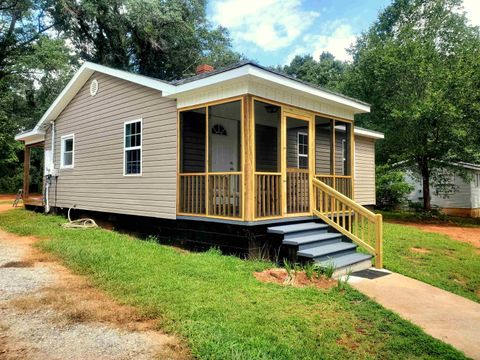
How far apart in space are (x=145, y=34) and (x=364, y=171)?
1855 centimetres

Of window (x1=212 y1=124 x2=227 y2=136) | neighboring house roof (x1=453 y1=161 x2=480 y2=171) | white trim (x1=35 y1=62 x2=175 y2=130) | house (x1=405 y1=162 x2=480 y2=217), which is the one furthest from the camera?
house (x1=405 y1=162 x2=480 y2=217)

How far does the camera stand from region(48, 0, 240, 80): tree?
77.3 feet

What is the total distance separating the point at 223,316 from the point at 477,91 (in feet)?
50.2

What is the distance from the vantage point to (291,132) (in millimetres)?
10961

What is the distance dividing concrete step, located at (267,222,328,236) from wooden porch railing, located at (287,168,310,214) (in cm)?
42

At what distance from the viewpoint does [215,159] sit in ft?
31.3

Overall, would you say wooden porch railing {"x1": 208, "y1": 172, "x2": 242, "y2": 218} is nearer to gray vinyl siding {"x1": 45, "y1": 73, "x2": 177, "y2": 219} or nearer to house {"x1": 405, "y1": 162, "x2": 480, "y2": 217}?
gray vinyl siding {"x1": 45, "y1": 73, "x2": 177, "y2": 219}

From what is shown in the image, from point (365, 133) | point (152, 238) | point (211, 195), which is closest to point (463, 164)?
point (365, 133)

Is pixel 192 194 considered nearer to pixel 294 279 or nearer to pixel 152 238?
pixel 152 238

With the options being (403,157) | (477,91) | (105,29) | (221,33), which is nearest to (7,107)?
(105,29)

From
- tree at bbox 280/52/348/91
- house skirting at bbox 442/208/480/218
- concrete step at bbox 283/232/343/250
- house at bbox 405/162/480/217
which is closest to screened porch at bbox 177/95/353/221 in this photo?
concrete step at bbox 283/232/343/250

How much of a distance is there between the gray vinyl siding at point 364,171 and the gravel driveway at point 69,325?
11165mm

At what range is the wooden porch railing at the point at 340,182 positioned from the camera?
8.31m

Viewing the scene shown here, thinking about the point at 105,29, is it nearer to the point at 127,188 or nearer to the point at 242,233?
the point at 127,188
